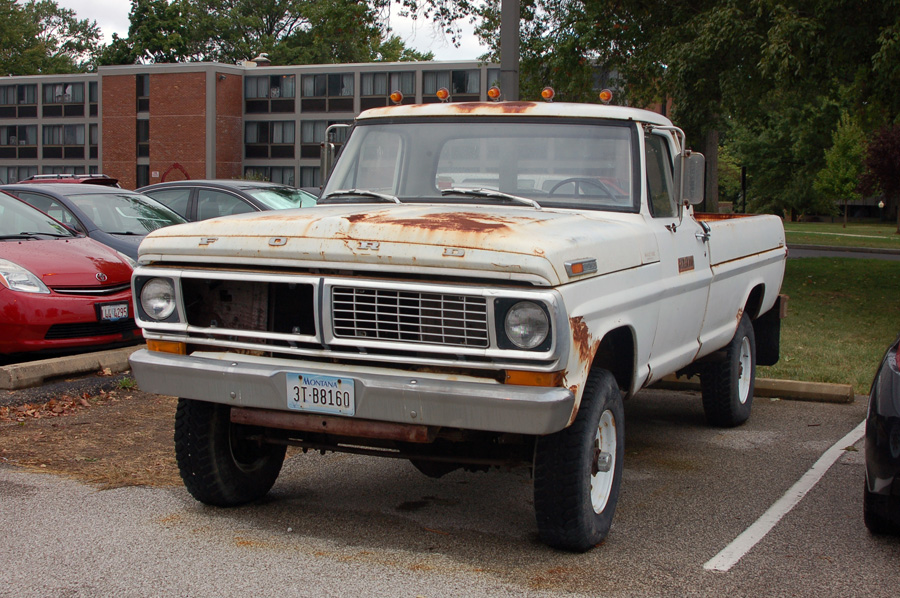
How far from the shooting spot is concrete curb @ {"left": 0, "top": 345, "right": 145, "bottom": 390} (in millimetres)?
7941

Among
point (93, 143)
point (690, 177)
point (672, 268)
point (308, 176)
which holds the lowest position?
point (672, 268)

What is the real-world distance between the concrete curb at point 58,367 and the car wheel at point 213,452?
131 inches

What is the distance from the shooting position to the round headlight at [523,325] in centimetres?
424

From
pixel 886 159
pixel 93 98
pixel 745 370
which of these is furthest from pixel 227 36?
pixel 745 370

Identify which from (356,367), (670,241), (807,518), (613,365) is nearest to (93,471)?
(356,367)

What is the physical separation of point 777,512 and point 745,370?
98.2 inches

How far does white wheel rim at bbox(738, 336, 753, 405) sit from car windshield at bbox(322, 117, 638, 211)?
2.47 m

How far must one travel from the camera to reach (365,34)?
22.0 meters

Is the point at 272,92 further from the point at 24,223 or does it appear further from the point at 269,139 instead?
the point at 24,223

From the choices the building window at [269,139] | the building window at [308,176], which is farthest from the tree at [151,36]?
the building window at [308,176]

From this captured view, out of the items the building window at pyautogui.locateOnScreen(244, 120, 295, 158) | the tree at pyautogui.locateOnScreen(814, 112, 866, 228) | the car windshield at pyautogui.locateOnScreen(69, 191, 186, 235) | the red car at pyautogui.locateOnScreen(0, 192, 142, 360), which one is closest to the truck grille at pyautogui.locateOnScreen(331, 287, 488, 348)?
the red car at pyautogui.locateOnScreen(0, 192, 142, 360)

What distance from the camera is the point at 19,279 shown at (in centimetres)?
862

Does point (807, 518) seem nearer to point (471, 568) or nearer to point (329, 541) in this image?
point (471, 568)

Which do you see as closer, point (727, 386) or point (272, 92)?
point (727, 386)
